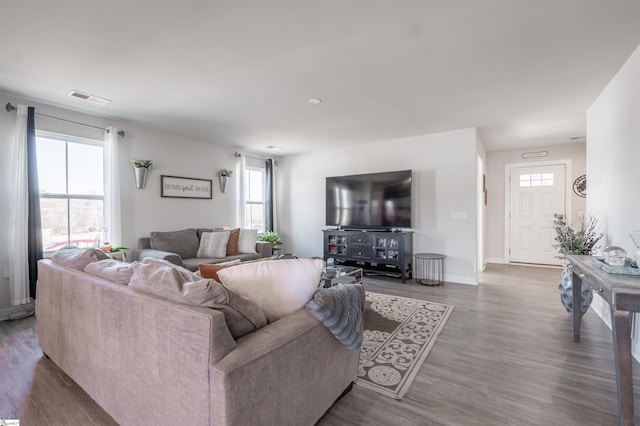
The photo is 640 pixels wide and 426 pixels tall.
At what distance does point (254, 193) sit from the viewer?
624 cm

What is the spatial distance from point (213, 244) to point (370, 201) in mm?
2759

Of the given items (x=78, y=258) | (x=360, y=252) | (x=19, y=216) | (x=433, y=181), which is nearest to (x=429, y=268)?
(x=360, y=252)

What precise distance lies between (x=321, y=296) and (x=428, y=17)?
6.33 ft

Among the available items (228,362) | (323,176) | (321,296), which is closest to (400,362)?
(321,296)

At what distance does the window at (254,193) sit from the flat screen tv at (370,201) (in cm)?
157

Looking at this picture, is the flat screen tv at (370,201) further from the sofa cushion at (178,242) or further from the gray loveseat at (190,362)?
the gray loveseat at (190,362)

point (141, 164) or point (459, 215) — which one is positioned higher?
point (141, 164)

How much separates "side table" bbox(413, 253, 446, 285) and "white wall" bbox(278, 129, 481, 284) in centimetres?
12

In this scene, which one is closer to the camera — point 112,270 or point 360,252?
point 112,270

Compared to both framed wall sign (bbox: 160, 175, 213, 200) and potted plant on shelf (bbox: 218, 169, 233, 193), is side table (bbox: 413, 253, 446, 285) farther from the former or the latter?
framed wall sign (bbox: 160, 175, 213, 200)

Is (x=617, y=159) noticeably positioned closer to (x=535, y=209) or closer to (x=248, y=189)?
(x=535, y=209)

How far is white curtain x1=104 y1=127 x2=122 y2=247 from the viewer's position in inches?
153

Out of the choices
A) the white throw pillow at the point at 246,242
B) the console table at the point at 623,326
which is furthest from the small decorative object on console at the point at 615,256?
the white throw pillow at the point at 246,242

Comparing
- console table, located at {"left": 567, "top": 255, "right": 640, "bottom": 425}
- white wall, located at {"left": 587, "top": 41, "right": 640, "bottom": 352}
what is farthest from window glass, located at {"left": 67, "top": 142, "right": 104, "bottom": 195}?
white wall, located at {"left": 587, "top": 41, "right": 640, "bottom": 352}
